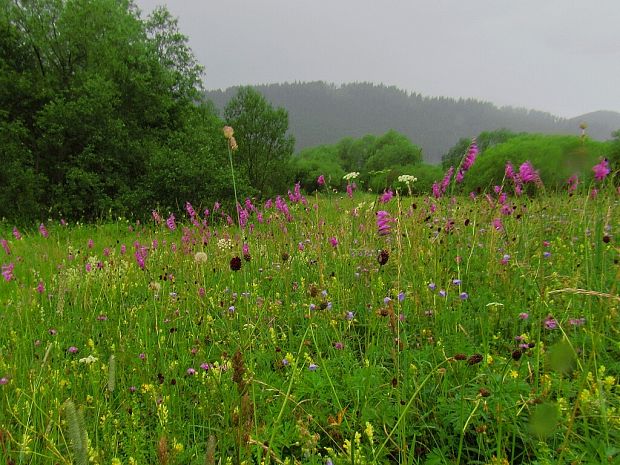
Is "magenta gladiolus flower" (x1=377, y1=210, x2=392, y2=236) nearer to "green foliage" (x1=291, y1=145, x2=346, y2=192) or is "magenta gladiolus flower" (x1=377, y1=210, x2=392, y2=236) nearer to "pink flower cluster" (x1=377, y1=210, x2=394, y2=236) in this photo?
"pink flower cluster" (x1=377, y1=210, x2=394, y2=236)

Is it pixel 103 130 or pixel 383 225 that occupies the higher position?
pixel 103 130

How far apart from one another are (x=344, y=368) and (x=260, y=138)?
20.8 m

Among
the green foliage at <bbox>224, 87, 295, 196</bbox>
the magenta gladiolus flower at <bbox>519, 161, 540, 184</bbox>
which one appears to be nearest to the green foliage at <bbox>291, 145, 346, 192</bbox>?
the green foliage at <bbox>224, 87, 295, 196</bbox>

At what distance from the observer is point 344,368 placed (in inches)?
79.7

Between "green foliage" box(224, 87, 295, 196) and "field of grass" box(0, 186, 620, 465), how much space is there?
1790 cm

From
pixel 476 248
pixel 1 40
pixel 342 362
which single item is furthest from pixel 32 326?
pixel 1 40

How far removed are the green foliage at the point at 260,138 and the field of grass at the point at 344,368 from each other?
1790 centimetres

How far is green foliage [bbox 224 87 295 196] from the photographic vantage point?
70.1 ft

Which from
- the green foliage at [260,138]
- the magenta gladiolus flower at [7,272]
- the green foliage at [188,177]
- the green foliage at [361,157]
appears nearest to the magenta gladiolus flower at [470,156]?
the magenta gladiolus flower at [7,272]

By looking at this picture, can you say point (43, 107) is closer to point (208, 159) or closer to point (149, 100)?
point (149, 100)

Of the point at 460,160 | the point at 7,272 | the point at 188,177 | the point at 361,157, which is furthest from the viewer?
the point at 361,157

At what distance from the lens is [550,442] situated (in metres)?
1.48

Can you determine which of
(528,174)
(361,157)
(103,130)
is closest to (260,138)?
(103,130)

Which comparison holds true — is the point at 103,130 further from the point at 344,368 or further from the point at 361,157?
the point at 361,157
